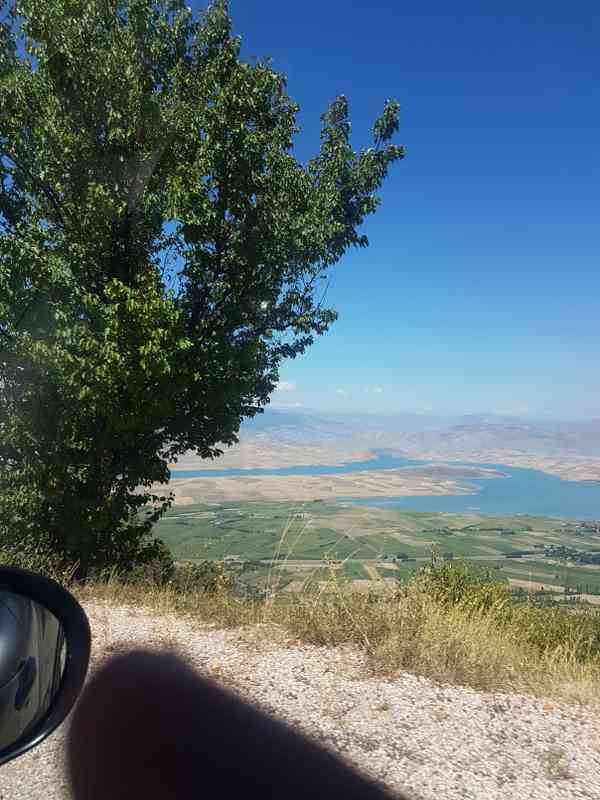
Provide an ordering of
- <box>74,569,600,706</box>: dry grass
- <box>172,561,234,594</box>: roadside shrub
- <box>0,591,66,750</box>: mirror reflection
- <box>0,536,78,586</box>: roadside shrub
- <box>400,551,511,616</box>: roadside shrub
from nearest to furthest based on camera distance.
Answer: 1. <box>0,591,66,750</box>: mirror reflection
2. <box>74,569,600,706</box>: dry grass
3. <box>400,551,511,616</box>: roadside shrub
4. <box>172,561,234,594</box>: roadside shrub
5. <box>0,536,78,586</box>: roadside shrub

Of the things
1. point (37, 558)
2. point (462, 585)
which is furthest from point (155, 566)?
point (462, 585)

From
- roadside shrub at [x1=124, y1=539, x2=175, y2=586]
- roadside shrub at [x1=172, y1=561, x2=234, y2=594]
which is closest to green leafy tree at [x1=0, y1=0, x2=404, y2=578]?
roadside shrub at [x1=124, y1=539, x2=175, y2=586]

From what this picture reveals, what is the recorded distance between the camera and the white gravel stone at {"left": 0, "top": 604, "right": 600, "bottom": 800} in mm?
2998

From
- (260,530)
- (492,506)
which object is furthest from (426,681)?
(492,506)

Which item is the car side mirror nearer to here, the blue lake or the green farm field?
the green farm field

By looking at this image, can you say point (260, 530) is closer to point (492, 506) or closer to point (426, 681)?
point (426, 681)

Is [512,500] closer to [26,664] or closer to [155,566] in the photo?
[155,566]

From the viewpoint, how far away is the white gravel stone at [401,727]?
3.00 m

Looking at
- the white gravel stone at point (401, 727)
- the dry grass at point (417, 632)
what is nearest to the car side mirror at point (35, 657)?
the white gravel stone at point (401, 727)

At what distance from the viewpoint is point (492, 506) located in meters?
136

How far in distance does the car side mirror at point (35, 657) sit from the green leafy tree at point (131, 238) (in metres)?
6.11

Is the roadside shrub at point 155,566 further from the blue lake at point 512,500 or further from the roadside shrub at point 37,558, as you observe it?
the blue lake at point 512,500

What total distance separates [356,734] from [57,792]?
186cm

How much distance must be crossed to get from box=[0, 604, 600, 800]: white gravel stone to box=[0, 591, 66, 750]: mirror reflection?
1.54m
